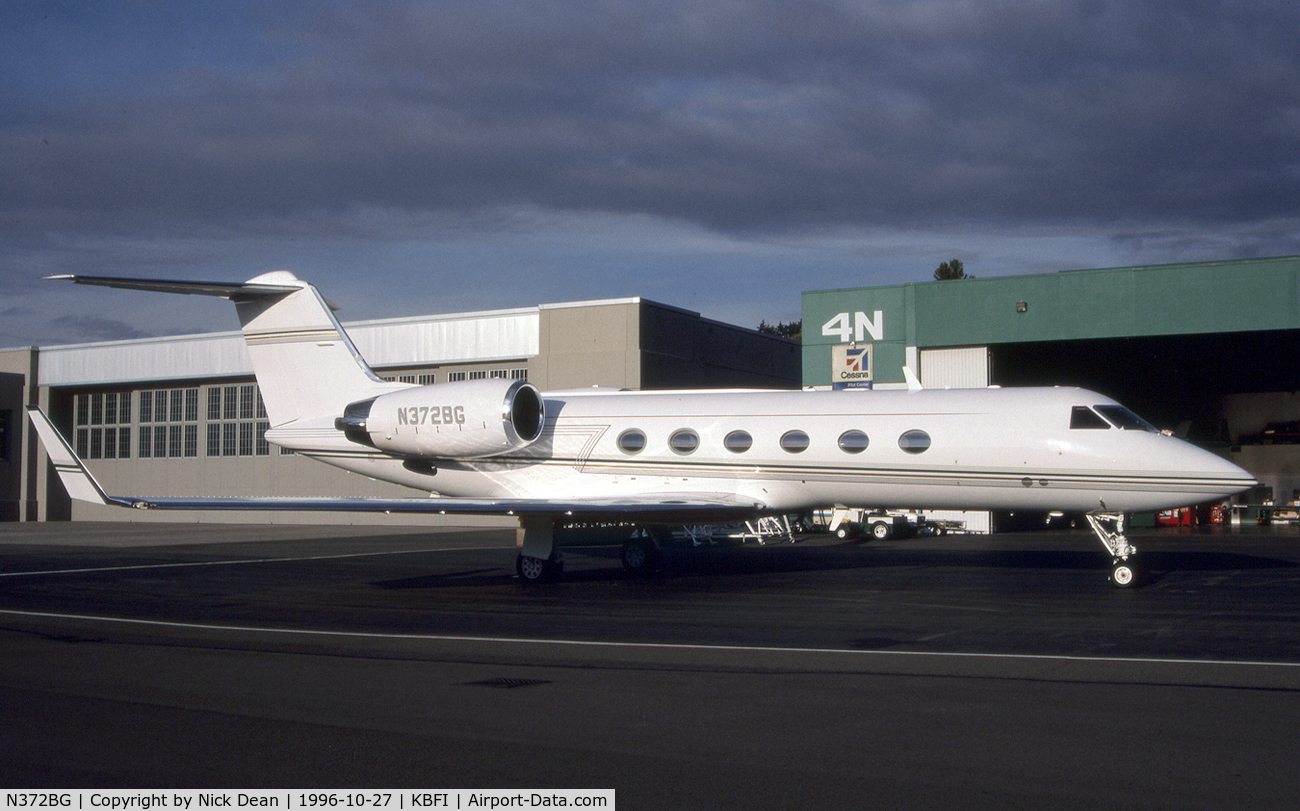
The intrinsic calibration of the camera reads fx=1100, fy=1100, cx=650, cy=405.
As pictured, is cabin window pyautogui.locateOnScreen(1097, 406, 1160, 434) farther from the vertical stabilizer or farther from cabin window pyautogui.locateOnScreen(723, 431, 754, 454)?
the vertical stabilizer

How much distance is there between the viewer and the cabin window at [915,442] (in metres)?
16.7

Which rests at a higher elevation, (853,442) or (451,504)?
(853,442)

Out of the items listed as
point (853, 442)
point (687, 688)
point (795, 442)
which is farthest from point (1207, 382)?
point (687, 688)

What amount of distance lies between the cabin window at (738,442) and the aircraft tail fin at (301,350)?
6.49 m

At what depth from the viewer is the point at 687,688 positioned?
8.66 meters

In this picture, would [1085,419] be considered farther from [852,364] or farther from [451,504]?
[852,364]

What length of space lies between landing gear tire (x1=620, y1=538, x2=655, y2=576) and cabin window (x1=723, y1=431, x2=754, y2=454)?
257cm

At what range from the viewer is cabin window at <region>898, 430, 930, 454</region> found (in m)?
16.7

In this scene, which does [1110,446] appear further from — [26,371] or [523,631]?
[26,371]

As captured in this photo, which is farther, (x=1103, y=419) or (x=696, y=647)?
(x=1103, y=419)

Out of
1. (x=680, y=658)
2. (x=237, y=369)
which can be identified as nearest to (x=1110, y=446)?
(x=680, y=658)

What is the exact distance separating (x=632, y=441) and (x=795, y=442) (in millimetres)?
2798

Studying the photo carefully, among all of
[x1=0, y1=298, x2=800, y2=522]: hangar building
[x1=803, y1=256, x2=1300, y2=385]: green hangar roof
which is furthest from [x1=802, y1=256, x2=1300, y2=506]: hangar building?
[x1=0, y1=298, x2=800, y2=522]: hangar building

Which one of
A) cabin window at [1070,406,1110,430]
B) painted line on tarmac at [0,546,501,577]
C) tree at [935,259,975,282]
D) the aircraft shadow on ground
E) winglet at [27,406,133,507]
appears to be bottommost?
painted line on tarmac at [0,546,501,577]
